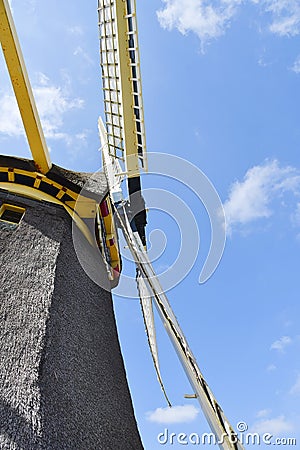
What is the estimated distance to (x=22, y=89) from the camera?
371 centimetres

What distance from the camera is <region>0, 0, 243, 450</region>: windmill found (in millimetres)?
3740

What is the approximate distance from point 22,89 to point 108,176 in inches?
53.8

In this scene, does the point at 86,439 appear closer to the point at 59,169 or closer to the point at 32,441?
the point at 32,441

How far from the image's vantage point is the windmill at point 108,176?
12.3ft

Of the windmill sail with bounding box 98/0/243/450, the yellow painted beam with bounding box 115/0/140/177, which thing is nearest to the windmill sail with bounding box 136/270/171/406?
the windmill sail with bounding box 98/0/243/450

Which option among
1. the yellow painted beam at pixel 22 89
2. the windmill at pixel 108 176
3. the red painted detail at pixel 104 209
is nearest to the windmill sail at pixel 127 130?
the windmill at pixel 108 176

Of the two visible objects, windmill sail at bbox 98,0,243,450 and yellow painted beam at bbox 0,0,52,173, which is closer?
yellow painted beam at bbox 0,0,52,173

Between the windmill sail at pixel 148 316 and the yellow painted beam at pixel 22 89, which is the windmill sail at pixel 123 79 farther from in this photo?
the windmill sail at pixel 148 316

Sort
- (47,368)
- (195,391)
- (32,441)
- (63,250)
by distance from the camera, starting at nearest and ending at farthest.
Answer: (32,441), (195,391), (47,368), (63,250)

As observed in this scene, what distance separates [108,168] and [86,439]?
3.18m

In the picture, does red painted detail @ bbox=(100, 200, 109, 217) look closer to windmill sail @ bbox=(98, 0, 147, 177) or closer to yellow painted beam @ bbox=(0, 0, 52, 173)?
windmill sail @ bbox=(98, 0, 147, 177)

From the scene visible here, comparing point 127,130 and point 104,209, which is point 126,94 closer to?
point 127,130

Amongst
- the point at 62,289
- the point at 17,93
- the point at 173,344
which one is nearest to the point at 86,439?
the point at 173,344

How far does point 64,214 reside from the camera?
12.8ft
